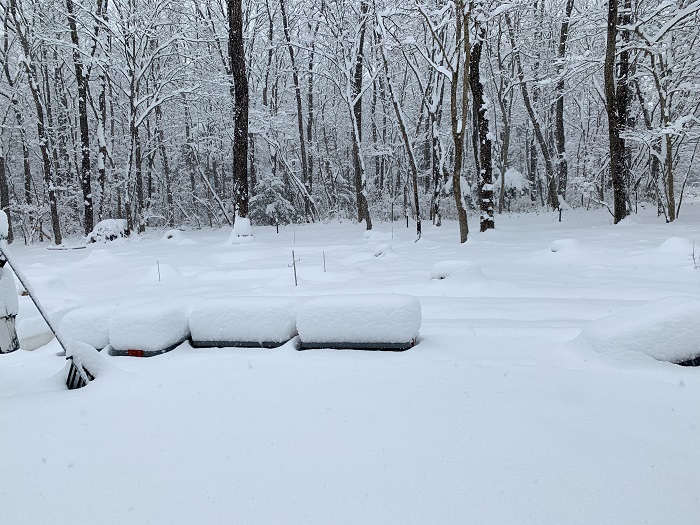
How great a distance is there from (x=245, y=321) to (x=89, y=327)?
1534 mm

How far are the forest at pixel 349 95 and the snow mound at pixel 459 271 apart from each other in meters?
4.52

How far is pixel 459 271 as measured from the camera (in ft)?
19.9

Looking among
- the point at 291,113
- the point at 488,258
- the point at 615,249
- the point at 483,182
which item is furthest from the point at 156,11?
the point at 615,249

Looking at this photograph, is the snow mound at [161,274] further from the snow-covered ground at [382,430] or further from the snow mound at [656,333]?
the snow mound at [656,333]

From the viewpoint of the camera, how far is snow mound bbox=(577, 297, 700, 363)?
2.98 meters

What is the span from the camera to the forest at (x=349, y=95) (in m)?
11.9

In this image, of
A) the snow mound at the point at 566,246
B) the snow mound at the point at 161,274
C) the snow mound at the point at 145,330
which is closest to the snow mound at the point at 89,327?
the snow mound at the point at 145,330

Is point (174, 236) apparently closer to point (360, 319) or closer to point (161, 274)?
point (161, 274)

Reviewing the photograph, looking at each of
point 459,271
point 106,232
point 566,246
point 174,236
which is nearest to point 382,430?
point 459,271

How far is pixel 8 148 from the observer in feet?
82.0

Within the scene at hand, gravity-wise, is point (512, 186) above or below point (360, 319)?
above

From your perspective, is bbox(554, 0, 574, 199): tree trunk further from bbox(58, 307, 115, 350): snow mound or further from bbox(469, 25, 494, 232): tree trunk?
bbox(58, 307, 115, 350): snow mound

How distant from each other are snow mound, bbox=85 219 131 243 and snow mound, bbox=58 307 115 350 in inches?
476

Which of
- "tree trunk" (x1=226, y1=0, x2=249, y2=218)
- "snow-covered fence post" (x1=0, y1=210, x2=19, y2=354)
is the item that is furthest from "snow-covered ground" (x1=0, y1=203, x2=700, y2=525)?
"tree trunk" (x1=226, y1=0, x2=249, y2=218)
